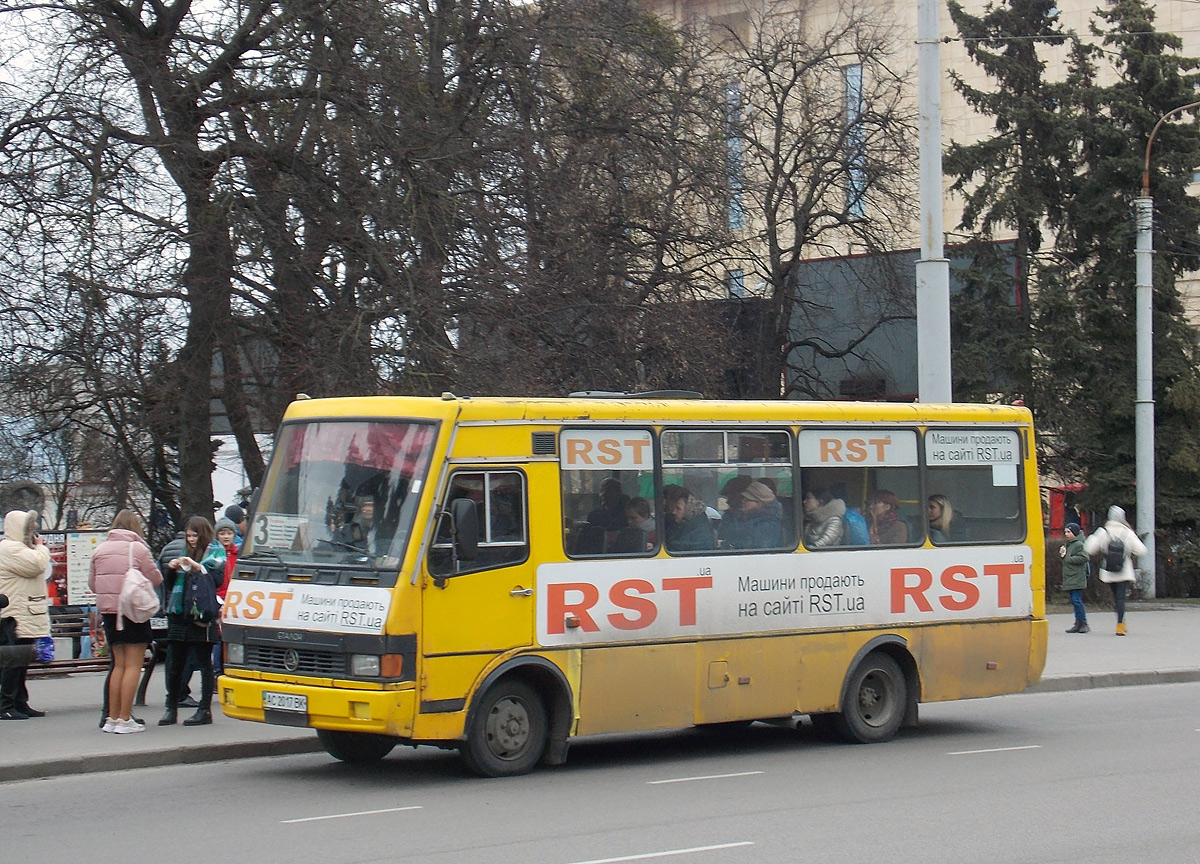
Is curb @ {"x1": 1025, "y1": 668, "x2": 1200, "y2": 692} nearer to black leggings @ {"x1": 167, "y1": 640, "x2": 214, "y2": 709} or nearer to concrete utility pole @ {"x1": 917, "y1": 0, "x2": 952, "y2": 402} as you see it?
concrete utility pole @ {"x1": 917, "y1": 0, "x2": 952, "y2": 402}

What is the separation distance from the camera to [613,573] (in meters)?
11.4

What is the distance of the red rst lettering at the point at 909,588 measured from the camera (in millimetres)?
13234

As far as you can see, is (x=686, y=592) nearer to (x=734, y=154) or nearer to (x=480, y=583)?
(x=480, y=583)

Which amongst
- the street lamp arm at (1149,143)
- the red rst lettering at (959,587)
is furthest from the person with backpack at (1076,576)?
the red rst lettering at (959,587)

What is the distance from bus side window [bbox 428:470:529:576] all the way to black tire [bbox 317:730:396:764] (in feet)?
6.08

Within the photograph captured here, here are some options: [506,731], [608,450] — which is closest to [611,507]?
[608,450]

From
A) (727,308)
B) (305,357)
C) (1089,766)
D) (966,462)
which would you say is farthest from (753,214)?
(1089,766)

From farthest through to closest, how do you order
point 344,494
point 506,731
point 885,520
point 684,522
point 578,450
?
point 885,520 → point 684,522 → point 578,450 → point 506,731 → point 344,494

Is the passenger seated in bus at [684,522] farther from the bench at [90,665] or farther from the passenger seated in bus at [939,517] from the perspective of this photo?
the bench at [90,665]

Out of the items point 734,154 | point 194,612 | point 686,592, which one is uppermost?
point 734,154

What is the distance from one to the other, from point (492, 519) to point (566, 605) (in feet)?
2.99

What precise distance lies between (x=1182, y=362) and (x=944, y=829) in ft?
94.5

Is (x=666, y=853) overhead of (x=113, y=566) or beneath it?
beneath

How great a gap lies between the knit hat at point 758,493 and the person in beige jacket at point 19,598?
22.4ft
